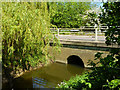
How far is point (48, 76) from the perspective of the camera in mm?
9055

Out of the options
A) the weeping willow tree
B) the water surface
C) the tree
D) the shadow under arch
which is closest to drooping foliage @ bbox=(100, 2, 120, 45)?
the weeping willow tree

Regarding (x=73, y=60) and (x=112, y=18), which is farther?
(x=73, y=60)

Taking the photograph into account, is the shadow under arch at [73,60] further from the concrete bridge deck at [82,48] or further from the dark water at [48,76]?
the dark water at [48,76]

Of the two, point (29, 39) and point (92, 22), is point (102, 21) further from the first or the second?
point (29, 39)

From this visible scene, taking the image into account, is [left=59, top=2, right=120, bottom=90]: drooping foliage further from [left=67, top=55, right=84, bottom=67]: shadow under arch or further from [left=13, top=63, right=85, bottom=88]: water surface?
[left=67, top=55, right=84, bottom=67]: shadow under arch

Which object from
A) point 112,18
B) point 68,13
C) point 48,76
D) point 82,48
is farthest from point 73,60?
point 112,18

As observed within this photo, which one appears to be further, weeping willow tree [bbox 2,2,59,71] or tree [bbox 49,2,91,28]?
tree [bbox 49,2,91,28]

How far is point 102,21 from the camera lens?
242cm

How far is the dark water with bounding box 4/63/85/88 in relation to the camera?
7.68 meters

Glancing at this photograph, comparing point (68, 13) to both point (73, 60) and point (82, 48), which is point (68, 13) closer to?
point (73, 60)

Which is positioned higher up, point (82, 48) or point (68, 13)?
point (68, 13)

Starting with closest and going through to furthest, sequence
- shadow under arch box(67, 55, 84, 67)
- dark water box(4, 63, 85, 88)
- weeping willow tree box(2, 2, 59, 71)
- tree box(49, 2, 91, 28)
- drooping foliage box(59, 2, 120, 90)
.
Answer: drooping foliage box(59, 2, 120, 90) → weeping willow tree box(2, 2, 59, 71) → dark water box(4, 63, 85, 88) → shadow under arch box(67, 55, 84, 67) → tree box(49, 2, 91, 28)

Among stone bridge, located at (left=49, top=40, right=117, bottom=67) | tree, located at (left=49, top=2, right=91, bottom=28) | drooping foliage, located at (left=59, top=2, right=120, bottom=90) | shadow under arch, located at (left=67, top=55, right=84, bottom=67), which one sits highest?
tree, located at (left=49, top=2, right=91, bottom=28)

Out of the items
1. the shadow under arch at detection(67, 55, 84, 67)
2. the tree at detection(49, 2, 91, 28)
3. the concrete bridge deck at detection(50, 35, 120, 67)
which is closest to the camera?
the concrete bridge deck at detection(50, 35, 120, 67)
